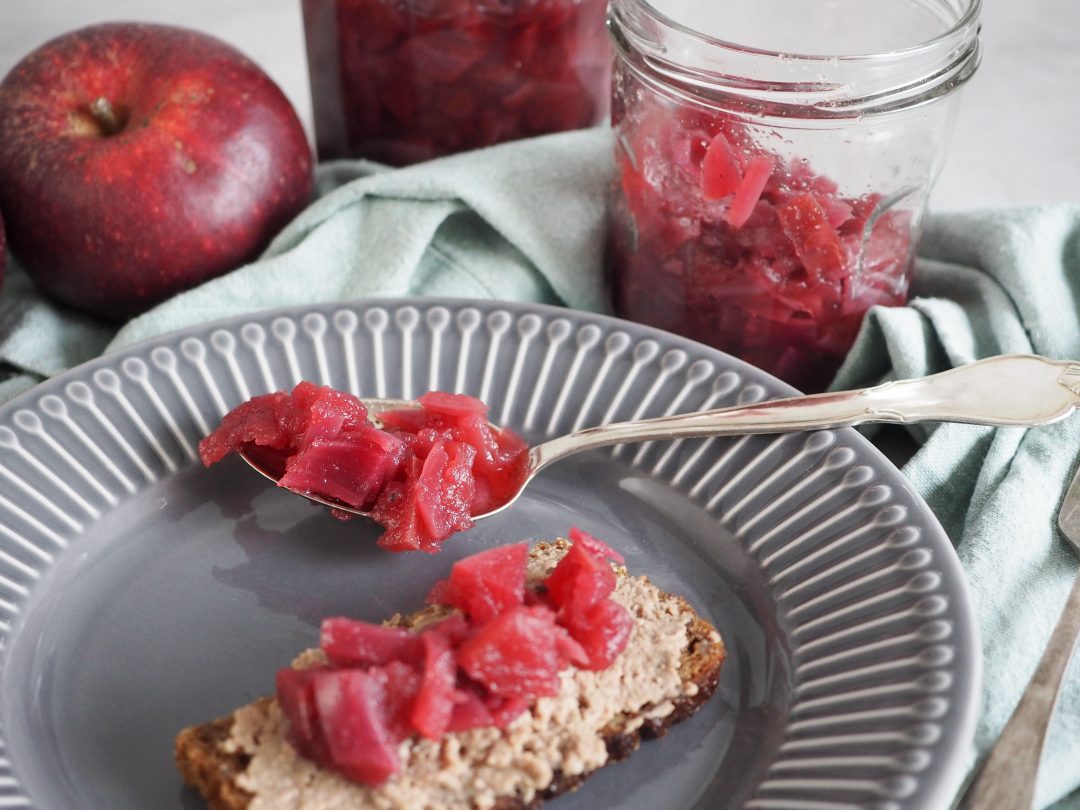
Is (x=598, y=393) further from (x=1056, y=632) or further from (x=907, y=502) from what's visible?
(x=1056, y=632)

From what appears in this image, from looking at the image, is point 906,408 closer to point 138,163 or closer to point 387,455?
point 387,455

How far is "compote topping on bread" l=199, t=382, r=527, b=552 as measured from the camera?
6.68 feet

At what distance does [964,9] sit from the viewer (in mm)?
A: 2416

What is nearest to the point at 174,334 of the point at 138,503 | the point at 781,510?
the point at 138,503

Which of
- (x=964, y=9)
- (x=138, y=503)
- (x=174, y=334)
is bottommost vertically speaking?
(x=138, y=503)

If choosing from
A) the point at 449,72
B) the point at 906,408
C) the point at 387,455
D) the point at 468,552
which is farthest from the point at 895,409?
the point at 449,72

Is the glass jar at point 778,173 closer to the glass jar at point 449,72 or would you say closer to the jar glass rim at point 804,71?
the jar glass rim at point 804,71

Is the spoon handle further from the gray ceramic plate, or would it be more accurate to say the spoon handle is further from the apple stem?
the apple stem

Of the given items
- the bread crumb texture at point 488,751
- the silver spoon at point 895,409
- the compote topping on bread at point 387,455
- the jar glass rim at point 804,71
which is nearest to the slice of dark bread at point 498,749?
the bread crumb texture at point 488,751

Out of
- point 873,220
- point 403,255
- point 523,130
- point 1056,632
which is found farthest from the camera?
point 523,130

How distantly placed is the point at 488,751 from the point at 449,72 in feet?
5.75

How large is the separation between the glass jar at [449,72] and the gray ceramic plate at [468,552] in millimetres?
702

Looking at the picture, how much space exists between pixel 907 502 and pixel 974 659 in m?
0.35

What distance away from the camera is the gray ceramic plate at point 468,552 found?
A: 172cm
